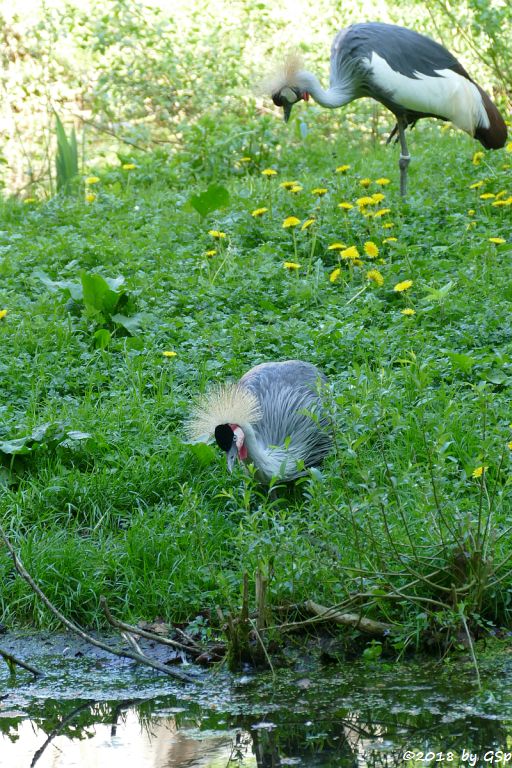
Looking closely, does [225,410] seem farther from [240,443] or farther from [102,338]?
[102,338]

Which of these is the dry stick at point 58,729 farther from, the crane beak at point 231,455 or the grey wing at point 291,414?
the grey wing at point 291,414

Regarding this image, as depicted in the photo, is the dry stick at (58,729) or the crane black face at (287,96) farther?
the crane black face at (287,96)

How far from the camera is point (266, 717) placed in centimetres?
314

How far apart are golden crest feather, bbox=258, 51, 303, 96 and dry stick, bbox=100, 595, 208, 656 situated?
556cm

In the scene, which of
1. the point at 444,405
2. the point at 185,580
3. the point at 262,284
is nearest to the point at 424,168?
the point at 262,284

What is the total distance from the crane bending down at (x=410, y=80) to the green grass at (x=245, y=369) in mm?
329

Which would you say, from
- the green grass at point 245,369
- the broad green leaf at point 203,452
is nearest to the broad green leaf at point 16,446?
the green grass at point 245,369

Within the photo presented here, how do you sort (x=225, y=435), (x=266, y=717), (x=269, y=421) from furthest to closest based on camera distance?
(x=269, y=421) < (x=225, y=435) < (x=266, y=717)

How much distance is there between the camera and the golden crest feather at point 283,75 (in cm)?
834

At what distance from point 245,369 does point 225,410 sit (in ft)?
Answer: 3.64

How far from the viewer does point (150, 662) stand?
3.48m

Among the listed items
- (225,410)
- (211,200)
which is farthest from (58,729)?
(211,200)

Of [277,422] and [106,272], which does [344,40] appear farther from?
[277,422]

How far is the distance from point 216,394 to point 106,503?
65cm
